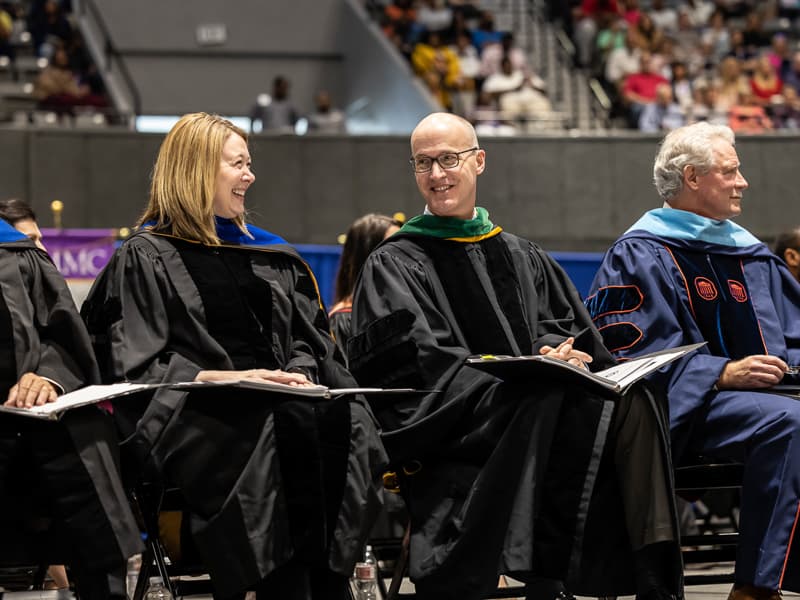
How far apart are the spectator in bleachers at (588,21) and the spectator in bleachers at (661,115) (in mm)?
1976

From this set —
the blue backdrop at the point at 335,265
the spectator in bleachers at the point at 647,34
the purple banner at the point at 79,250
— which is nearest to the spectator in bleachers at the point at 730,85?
the spectator in bleachers at the point at 647,34

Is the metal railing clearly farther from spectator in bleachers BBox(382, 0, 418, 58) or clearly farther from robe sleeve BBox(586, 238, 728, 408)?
robe sleeve BBox(586, 238, 728, 408)

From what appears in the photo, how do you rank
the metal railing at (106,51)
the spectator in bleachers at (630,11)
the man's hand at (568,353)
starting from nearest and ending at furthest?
the man's hand at (568,353) → the metal railing at (106,51) → the spectator in bleachers at (630,11)

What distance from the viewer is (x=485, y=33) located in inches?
619

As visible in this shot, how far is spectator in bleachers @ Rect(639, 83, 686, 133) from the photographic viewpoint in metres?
13.5

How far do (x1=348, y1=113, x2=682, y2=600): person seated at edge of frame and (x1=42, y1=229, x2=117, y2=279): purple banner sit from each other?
5191 millimetres

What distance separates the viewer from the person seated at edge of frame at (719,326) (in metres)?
4.17

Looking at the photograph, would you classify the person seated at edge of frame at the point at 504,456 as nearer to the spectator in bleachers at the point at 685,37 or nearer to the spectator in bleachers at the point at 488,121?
the spectator in bleachers at the point at 488,121

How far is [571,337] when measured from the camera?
14.5 feet

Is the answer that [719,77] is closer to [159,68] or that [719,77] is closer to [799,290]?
A: [159,68]

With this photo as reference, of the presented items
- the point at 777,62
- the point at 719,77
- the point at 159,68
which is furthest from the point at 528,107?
the point at 159,68

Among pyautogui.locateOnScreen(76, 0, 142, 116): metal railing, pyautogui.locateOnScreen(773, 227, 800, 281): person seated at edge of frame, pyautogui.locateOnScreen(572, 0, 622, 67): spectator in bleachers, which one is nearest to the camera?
pyautogui.locateOnScreen(773, 227, 800, 281): person seated at edge of frame

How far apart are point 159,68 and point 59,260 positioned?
857cm

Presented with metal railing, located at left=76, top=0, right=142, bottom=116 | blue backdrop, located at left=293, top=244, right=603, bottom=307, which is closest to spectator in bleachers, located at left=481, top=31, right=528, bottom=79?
metal railing, located at left=76, top=0, right=142, bottom=116
